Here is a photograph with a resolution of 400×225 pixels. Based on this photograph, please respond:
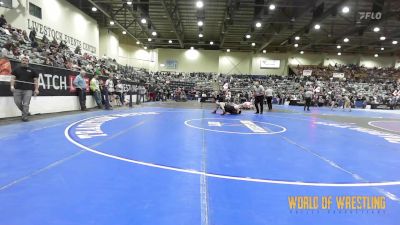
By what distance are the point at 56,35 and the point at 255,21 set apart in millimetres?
15707

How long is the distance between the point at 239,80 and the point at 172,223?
1414 inches

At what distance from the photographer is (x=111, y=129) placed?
24.1 feet

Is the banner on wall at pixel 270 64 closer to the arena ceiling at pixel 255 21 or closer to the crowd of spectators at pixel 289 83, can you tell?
the arena ceiling at pixel 255 21

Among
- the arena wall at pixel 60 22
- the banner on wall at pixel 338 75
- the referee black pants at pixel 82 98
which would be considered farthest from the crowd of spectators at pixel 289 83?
the referee black pants at pixel 82 98

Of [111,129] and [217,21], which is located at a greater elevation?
[217,21]

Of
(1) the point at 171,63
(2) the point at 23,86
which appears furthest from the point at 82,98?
(1) the point at 171,63

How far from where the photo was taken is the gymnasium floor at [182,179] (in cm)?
256

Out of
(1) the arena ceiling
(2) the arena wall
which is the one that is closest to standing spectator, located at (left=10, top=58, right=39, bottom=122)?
(2) the arena wall

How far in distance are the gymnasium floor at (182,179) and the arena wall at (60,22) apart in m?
14.2

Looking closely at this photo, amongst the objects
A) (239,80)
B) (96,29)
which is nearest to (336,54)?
(239,80)

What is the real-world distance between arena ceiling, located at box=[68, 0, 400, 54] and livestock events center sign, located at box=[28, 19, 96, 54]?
3322 millimetres

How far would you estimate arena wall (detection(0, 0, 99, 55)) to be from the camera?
17.3 m

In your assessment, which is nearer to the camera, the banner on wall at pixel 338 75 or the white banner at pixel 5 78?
the white banner at pixel 5 78

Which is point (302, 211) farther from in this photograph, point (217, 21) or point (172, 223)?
point (217, 21)
